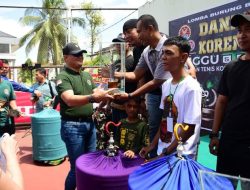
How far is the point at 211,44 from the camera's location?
4.99 meters

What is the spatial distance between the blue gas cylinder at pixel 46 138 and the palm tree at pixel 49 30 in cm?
1787

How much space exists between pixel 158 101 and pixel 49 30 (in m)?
21.0

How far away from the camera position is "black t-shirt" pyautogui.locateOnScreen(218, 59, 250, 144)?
6.14 feet

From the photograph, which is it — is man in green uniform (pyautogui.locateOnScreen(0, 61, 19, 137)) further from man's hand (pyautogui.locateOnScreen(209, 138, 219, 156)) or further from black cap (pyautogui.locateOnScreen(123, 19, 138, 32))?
man's hand (pyautogui.locateOnScreen(209, 138, 219, 156))

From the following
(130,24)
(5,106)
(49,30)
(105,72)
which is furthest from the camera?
(49,30)

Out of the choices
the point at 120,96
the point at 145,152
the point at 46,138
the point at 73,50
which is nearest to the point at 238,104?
the point at 145,152

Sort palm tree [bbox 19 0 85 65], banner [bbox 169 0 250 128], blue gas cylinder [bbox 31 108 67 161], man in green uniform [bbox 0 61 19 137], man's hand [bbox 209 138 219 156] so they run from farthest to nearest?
palm tree [bbox 19 0 85 65] < blue gas cylinder [bbox 31 108 67 161] < banner [bbox 169 0 250 128] < man in green uniform [bbox 0 61 19 137] < man's hand [bbox 209 138 219 156]

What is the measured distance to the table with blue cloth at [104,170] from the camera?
1945mm

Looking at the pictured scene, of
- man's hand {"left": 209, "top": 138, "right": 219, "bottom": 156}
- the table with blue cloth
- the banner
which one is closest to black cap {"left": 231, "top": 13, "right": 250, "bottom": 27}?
man's hand {"left": 209, "top": 138, "right": 219, "bottom": 156}

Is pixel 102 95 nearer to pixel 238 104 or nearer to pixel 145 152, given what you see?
pixel 145 152

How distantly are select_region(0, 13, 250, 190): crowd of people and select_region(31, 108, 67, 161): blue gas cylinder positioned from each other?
2.14 metres

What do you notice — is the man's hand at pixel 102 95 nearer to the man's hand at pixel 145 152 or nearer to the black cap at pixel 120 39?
the man's hand at pixel 145 152

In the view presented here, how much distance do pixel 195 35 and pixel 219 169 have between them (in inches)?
148

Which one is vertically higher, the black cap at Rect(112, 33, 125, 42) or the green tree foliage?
the green tree foliage
